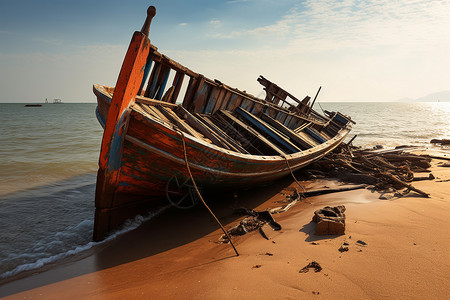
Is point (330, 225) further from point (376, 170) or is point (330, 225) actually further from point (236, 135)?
point (376, 170)

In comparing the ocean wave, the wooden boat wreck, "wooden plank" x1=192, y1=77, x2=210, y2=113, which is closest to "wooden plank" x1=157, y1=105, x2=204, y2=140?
the wooden boat wreck

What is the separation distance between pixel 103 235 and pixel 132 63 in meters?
2.75

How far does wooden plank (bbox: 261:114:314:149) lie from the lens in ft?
25.2

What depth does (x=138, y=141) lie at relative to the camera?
12.6 feet

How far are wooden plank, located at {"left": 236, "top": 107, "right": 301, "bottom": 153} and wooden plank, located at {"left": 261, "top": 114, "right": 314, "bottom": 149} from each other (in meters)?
0.39

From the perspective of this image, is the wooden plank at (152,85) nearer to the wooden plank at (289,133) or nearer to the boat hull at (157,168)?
the boat hull at (157,168)

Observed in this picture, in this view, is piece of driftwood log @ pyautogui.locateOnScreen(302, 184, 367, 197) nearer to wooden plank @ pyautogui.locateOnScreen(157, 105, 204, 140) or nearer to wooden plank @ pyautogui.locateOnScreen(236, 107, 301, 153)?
wooden plank @ pyautogui.locateOnScreen(236, 107, 301, 153)

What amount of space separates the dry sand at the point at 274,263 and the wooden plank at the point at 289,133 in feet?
9.06

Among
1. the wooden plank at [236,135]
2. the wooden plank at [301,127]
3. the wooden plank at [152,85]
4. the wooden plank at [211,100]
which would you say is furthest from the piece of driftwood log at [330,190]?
the wooden plank at [152,85]

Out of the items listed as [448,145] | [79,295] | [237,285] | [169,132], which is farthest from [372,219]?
[448,145]

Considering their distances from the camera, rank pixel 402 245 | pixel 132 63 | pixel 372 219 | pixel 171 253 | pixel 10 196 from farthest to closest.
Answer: pixel 10 196, pixel 372 219, pixel 171 253, pixel 132 63, pixel 402 245

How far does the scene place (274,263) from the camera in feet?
10.7

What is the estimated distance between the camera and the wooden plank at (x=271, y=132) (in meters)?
7.13

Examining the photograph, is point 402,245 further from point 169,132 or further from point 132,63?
point 132,63
